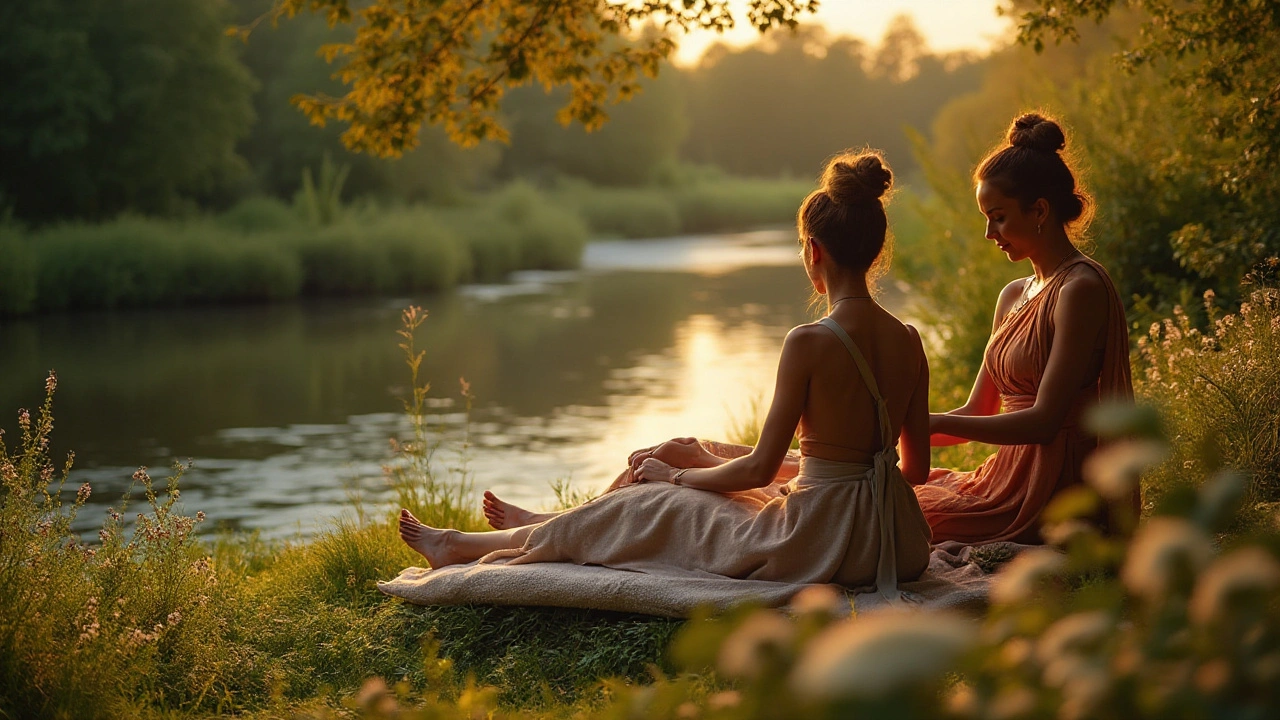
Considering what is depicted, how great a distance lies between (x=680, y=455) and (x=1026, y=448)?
3.65 feet

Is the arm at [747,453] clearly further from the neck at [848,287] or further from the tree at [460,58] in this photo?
the tree at [460,58]

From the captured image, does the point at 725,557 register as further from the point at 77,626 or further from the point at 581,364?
the point at 581,364

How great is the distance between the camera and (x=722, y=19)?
5.93 meters

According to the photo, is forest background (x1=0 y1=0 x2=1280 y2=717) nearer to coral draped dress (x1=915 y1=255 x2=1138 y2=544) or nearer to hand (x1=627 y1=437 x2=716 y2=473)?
coral draped dress (x1=915 y1=255 x2=1138 y2=544)

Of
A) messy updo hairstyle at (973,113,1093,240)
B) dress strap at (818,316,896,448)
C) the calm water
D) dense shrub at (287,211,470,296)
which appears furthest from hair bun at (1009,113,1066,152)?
dense shrub at (287,211,470,296)

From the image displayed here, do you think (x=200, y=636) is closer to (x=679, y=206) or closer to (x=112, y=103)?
(x=112, y=103)

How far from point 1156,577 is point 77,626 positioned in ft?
9.53

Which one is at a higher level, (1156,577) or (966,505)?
(1156,577)

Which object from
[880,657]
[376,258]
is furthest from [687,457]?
[376,258]

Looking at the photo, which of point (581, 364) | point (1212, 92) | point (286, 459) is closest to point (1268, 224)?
point (1212, 92)

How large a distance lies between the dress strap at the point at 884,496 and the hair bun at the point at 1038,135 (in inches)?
36.6

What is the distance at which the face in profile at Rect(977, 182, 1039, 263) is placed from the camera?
3865 mm

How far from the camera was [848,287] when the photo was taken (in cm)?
353

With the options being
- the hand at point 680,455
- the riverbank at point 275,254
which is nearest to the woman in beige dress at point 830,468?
the hand at point 680,455
